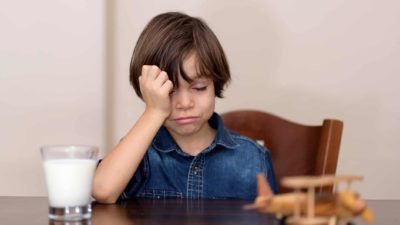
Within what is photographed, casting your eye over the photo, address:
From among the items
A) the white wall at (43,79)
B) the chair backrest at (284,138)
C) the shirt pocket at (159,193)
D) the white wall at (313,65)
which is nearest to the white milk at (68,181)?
the shirt pocket at (159,193)

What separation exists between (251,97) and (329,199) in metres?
1.36

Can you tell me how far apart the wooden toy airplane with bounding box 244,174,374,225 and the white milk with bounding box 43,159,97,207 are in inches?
14.5

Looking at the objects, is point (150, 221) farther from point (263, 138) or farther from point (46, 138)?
point (46, 138)

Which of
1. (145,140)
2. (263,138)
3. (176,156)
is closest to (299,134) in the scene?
(263,138)

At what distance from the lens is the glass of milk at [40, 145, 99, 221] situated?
0.90 meters

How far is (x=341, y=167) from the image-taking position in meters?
2.02

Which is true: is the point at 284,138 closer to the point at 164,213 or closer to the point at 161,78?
the point at 161,78

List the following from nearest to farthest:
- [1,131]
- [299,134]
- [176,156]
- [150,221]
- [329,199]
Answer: [329,199], [150,221], [176,156], [299,134], [1,131]

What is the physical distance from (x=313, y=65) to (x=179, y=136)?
2.60ft

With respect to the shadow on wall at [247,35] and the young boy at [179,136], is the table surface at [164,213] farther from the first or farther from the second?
the shadow on wall at [247,35]

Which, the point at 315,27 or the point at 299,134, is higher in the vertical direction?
the point at 315,27

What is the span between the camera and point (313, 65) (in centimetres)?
200

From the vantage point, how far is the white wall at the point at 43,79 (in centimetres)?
180

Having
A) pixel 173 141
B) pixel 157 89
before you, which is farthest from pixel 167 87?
pixel 173 141
